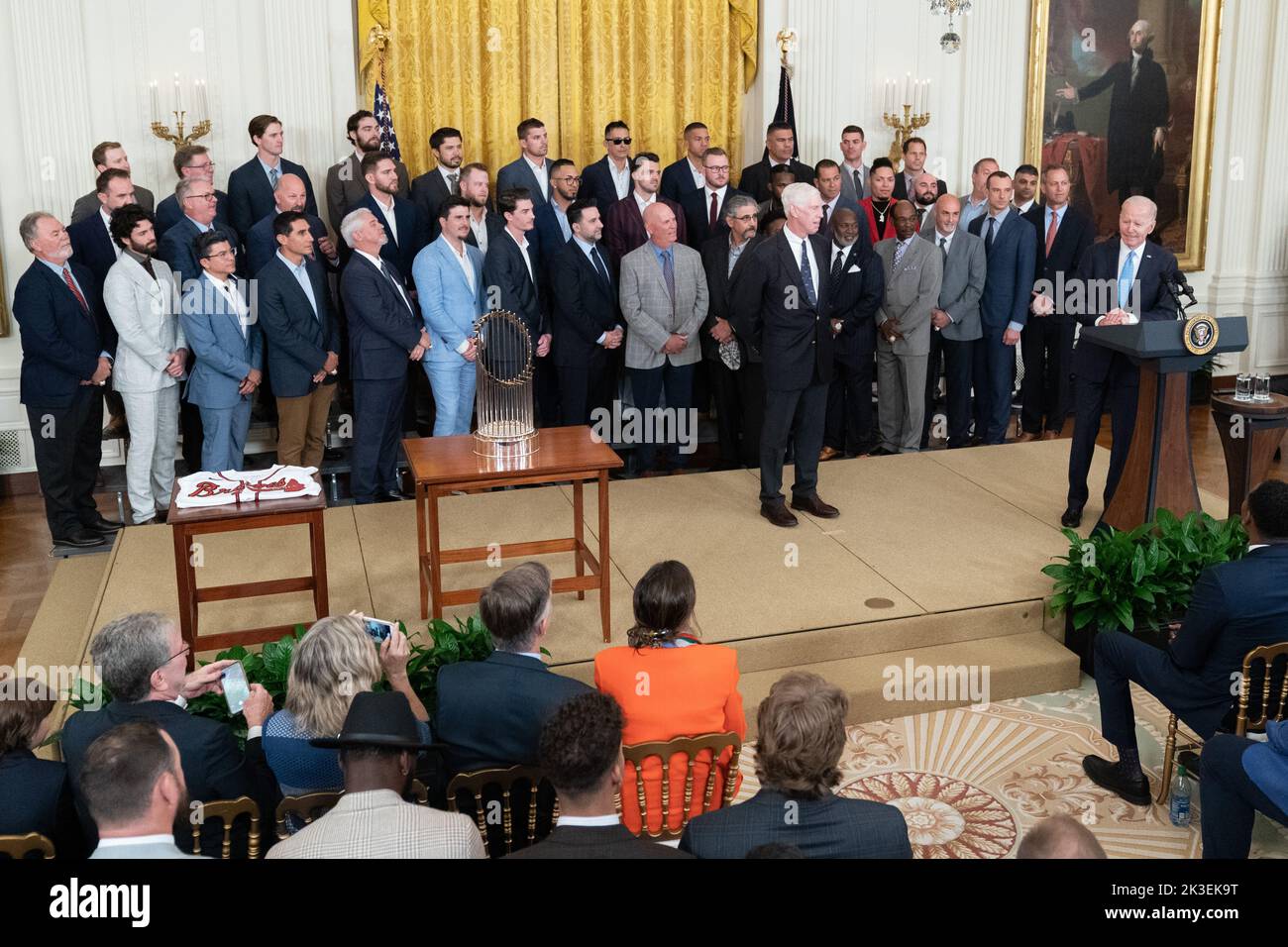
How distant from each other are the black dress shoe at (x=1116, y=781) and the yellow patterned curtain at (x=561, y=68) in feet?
20.1

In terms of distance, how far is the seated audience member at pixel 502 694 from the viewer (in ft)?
12.5

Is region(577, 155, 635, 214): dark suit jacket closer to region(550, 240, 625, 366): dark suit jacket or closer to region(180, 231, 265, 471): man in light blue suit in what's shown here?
region(550, 240, 625, 366): dark suit jacket

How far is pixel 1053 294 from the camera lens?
31.2 ft

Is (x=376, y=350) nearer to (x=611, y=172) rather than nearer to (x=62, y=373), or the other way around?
(x=62, y=373)

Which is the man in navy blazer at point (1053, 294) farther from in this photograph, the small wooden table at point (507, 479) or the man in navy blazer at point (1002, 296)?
the small wooden table at point (507, 479)

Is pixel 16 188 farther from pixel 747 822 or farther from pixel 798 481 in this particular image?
pixel 747 822

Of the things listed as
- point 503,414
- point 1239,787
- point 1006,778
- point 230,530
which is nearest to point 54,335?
point 230,530

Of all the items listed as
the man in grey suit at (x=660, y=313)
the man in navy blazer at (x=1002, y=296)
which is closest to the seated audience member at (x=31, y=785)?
the man in grey suit at (x=660, y=313)

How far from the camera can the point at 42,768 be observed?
3.57 meters

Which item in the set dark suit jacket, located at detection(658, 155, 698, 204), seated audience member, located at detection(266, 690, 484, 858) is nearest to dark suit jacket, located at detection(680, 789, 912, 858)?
seated audience member, located at detection(266, 690, 484, 858)

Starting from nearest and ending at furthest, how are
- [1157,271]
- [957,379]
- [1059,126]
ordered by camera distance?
[1157,271]
[957,379]
[1059,126]

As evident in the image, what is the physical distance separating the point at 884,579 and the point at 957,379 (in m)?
3.07

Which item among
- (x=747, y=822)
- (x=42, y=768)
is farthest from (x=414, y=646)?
(x=747, y=822)

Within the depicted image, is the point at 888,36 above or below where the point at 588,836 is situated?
above
